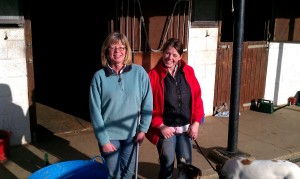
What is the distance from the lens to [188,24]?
598cm

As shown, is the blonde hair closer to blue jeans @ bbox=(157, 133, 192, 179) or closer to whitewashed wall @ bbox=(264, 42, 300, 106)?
blue jeans @ bbox=(157, 133, 192, 179)

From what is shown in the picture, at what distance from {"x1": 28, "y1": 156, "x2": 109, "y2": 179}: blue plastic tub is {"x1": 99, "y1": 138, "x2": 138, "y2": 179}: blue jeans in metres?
0.16

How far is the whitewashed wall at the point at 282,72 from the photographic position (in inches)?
284

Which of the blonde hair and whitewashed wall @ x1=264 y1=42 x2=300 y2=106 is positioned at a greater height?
the blonde hair

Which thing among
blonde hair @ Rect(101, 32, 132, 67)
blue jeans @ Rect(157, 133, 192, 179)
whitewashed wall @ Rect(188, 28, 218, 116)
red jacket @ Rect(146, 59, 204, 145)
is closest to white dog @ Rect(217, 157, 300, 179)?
blue jeans @ Rect(157, 133, 192, 179)

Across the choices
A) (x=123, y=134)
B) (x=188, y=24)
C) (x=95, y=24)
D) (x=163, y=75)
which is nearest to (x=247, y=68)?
(x=188, y=24)

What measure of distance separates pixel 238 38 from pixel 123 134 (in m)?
2.12

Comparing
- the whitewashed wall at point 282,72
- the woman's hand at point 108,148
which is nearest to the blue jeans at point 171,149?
the woman's hand at point 108,148

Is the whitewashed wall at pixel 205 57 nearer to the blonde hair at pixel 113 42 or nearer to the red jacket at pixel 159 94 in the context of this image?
the red jacket at pixel 159 94

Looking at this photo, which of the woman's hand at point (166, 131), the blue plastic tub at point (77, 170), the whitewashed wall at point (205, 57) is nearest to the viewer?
the blue plastic tub at point (77, 170)

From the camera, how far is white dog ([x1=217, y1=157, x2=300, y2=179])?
2943mm

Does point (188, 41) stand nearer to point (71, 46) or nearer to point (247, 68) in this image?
point (247, 68)

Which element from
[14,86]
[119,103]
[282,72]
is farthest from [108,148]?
[282,72]

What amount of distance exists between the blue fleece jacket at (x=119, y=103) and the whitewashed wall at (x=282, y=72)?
487 cm
